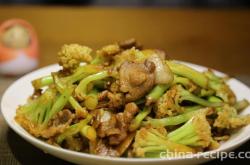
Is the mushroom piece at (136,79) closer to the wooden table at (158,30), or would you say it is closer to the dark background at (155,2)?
the wooden table at (158,30)

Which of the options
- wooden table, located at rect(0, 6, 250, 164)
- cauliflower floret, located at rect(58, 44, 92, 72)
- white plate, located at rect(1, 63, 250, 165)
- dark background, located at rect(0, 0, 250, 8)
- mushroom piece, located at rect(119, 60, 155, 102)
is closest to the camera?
white plate, located at rect(1, 63, 250, 165)

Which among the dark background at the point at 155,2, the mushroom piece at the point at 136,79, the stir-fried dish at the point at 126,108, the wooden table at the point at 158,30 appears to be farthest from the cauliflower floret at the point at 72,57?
the dark background at the point at 155,2

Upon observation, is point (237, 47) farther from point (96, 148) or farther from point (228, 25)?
point (96, 148)

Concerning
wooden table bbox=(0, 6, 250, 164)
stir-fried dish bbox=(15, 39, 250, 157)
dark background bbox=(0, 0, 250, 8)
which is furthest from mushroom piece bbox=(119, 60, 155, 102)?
dark background bbox=(0, 0, 250, 8)

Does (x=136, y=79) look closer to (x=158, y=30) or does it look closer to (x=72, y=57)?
(x=72, y=57)

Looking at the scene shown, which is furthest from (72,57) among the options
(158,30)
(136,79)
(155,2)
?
(155,2)

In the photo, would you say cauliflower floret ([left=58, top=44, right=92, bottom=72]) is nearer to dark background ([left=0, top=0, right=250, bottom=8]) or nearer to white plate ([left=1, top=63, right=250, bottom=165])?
white plate ([left=1, top=63, right=250, bottom=165])

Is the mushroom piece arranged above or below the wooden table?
above
